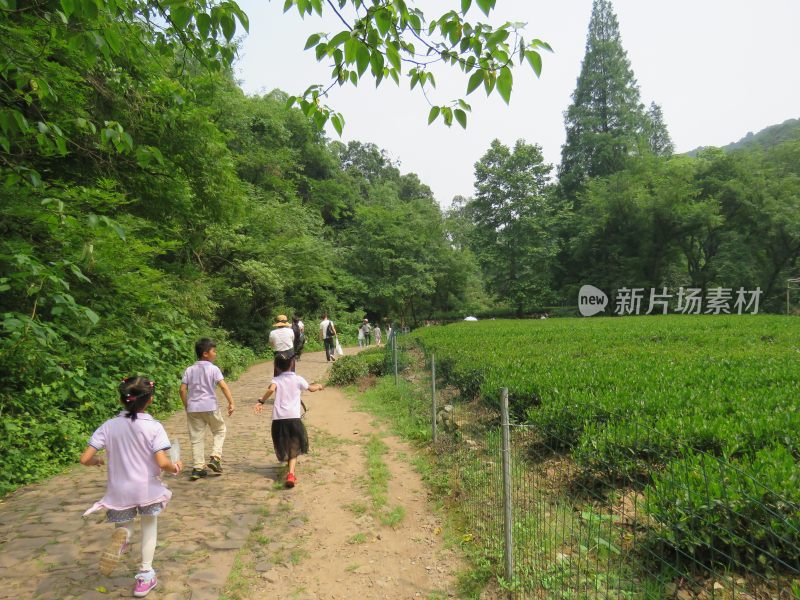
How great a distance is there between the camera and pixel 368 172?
169 feet

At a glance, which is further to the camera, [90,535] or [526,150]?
[526,150]

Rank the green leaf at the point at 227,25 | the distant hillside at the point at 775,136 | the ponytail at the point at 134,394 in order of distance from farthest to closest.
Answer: the distant hillside at the point at 775,136 < the ponytail at the point at 134,394 < the green leaf at the point at 227,25

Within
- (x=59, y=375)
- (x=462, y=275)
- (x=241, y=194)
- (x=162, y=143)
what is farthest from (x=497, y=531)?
(x=462, y=275)

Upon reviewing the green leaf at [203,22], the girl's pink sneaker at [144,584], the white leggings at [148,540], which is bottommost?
the girl's pink sneaker at [144,584]

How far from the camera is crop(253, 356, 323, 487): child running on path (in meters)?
5.16

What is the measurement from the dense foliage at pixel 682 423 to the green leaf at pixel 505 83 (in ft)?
6.71

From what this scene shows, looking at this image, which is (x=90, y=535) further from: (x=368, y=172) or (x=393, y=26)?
(x=368, y=172)

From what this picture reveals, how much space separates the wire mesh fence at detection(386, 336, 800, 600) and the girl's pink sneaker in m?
2.48

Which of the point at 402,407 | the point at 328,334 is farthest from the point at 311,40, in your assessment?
the point at 328,334

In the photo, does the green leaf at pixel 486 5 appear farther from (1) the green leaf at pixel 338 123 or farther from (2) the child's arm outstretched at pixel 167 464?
(2) the child's arm outstretched at pixel 167 464

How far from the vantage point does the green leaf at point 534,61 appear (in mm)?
2279

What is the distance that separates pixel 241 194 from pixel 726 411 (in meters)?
11.5

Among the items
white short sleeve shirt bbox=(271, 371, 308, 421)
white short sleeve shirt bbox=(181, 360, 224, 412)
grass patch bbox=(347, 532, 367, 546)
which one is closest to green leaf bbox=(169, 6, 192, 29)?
white short sleeve shirt bbox=(181, 360, 224, 412)

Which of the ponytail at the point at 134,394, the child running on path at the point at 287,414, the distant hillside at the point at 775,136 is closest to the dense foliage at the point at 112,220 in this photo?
the ponytail at the point at 134,394
